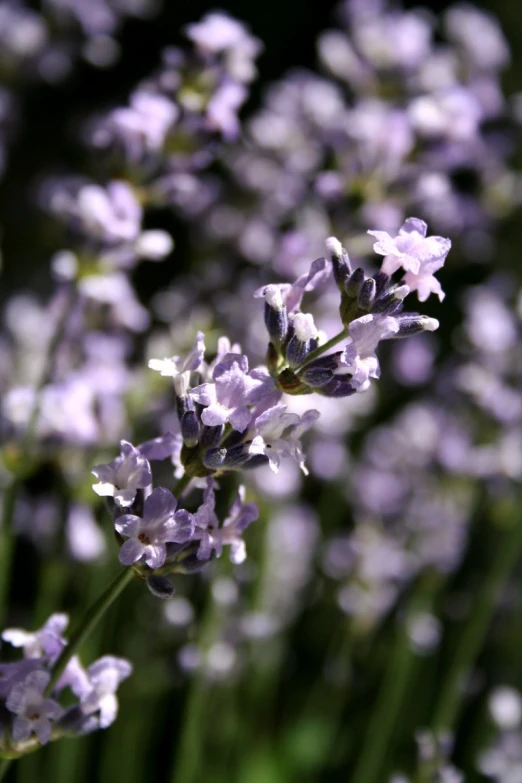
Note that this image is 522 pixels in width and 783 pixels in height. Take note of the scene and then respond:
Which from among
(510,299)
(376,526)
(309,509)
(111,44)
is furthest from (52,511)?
(510,299)

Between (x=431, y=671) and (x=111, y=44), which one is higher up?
(x=111, y=44)

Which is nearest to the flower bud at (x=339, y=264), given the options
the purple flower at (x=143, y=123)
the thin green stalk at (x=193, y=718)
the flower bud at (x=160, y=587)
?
the flower bud at (x=160, y=587)

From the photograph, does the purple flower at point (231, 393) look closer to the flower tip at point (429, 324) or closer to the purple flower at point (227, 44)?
the flower tip at point (429, 324)

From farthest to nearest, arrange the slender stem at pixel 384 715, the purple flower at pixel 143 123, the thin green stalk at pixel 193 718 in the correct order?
the slender stem at pixel 384 715, the thin green stalk at pixel 193 718, the purple flower at pixel 143 123

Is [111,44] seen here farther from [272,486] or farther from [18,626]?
[18,626]

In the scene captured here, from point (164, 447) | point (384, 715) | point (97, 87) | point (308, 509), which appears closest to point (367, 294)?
point (164, 447)

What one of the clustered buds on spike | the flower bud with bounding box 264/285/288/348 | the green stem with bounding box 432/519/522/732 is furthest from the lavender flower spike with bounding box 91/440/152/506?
the green stem with bounding box 432/519/522/732

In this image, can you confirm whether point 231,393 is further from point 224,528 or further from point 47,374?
point 47,374
